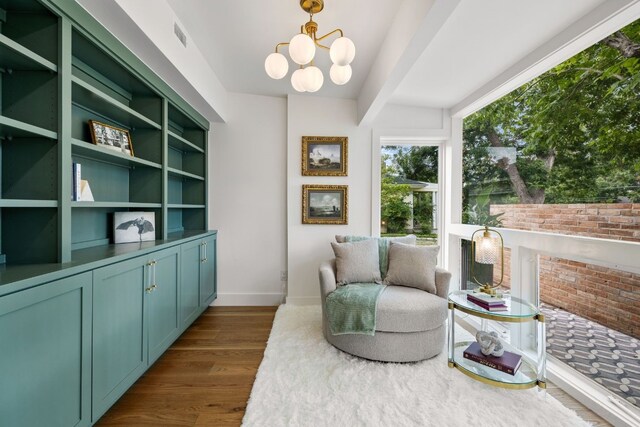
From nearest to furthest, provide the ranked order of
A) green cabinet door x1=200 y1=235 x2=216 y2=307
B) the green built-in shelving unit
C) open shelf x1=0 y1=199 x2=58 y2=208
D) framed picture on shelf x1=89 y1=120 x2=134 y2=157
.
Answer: open shelf x1=0 y1=199 x2=58 y2=208 → the green built-in shelving unit → framed picture on shelf x1=89 y1=120 x2=134 y2=157 → green cabinet door x1=200 y1=235 x2=216 y2=307

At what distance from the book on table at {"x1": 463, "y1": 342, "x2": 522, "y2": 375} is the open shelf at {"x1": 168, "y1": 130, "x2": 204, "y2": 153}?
10.0 ft

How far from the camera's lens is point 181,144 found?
2941 mm

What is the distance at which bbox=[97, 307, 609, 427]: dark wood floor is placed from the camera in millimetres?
1597

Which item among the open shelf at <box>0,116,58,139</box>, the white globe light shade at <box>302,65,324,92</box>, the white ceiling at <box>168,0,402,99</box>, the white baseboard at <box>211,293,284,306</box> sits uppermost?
the white ceiling at <box>168,0,402,99</box>

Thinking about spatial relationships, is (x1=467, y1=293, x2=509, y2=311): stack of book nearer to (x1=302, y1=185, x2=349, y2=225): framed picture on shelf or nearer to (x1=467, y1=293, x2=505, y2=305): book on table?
(x1=467, y1=293, x2=505, y2=305): book on table

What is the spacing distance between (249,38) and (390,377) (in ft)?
9.35

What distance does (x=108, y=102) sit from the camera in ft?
5.74

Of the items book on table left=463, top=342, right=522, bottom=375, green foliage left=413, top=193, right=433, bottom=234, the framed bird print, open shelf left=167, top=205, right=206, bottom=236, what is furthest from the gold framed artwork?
book on table left=463, top=342, right=522, bottom=375

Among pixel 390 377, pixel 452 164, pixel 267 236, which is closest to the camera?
pixel 390 377

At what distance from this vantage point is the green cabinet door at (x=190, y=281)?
2385 millimetres

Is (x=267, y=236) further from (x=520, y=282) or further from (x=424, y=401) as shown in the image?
(x=520, y=282)

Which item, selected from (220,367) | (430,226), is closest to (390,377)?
(220,367)

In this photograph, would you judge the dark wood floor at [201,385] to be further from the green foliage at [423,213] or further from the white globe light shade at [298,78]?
the white globe light shade at [298,78]

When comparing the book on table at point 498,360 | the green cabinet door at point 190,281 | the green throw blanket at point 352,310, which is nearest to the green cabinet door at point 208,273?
the green cabinet door at point 190,281
